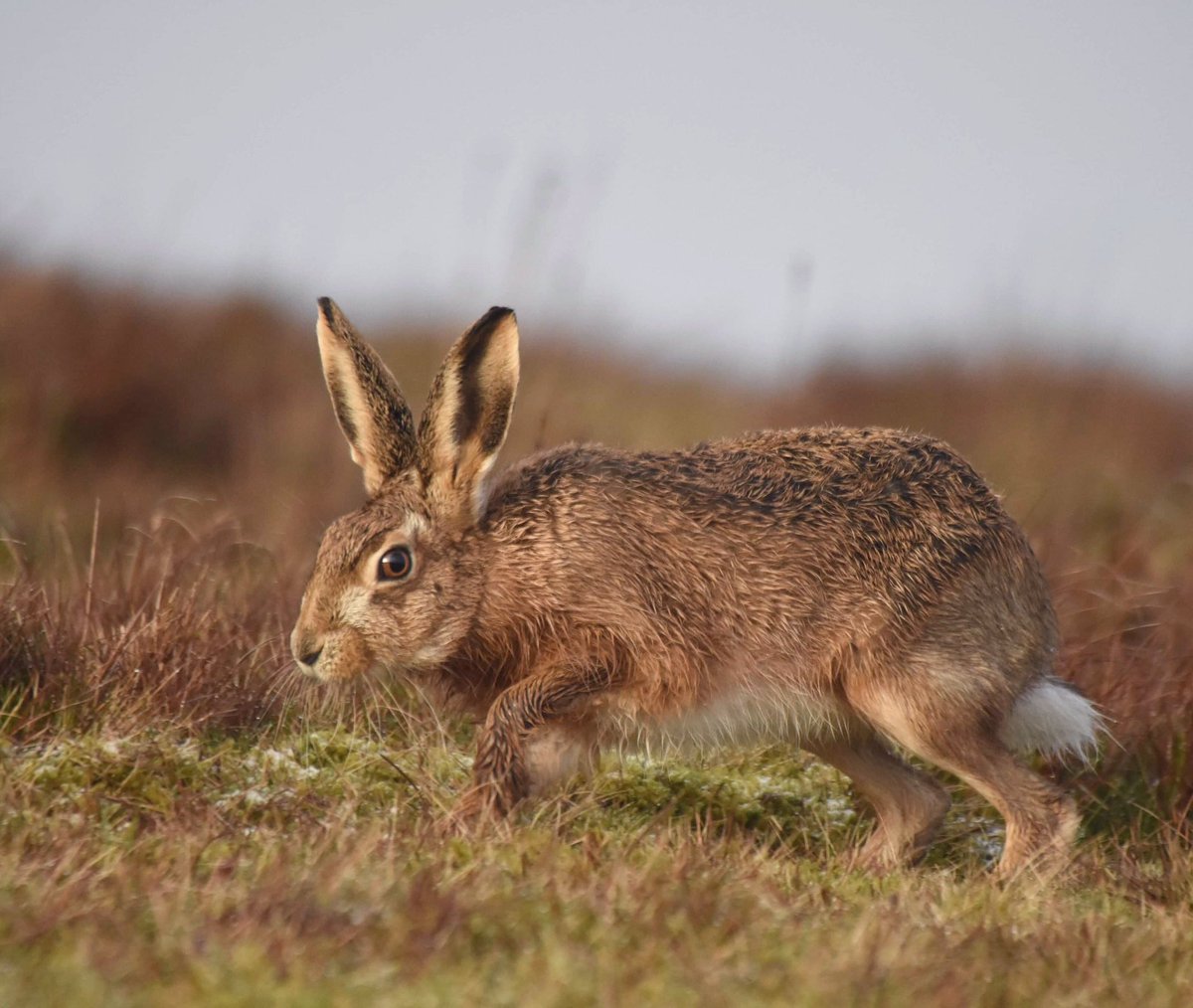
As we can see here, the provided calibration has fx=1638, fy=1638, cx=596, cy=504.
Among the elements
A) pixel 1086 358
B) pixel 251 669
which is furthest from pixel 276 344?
pixel 251 669

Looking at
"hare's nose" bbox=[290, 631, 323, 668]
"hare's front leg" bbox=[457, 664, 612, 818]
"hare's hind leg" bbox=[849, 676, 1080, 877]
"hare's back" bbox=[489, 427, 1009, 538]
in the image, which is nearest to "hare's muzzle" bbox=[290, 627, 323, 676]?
"hare's nose" bbox=[290, 631, 323, 668]

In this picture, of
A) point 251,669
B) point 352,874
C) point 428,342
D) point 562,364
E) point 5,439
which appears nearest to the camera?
point 352,874

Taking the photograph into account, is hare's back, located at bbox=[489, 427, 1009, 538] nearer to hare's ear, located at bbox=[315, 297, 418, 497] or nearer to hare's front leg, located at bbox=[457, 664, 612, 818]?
hare's ear, located at bbox=[315, 297, 418, 497]

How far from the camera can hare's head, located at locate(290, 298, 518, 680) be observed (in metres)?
4.94

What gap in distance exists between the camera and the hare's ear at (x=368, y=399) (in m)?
5.16

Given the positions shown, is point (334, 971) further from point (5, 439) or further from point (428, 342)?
point (428, 342)

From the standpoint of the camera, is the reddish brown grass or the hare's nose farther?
the reddish brown grass

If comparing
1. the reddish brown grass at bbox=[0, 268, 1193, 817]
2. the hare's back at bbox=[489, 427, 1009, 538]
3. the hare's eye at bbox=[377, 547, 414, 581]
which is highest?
the hare's back at bbox=[489, 427, 1009, 538]

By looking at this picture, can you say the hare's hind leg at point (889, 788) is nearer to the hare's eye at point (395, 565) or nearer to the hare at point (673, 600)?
the hare at point (673, 600)

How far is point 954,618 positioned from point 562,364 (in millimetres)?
7955

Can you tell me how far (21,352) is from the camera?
36.0 feet

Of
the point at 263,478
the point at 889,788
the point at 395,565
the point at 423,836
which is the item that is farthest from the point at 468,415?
the point at 263,478

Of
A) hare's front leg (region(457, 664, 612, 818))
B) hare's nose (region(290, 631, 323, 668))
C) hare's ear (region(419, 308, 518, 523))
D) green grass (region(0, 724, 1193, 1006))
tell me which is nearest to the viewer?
green grass (region(0, 724, 1193, 1006))

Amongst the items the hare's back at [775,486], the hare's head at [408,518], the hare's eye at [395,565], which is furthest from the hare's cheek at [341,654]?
the hare's back at [775,486]
